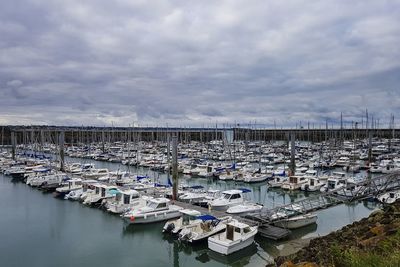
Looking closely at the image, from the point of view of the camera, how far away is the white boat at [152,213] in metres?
28.6

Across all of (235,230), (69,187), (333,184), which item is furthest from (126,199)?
(333,184)


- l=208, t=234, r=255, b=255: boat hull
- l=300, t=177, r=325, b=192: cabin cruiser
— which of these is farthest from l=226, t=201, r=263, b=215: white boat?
l=300, t=177, r=325, b=192: cabin cruiser

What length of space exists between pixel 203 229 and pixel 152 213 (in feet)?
19.7

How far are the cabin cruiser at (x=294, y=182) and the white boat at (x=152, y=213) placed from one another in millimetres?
19319

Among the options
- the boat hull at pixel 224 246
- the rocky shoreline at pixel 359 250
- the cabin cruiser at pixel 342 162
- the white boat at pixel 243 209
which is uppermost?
the rocky shoreline at pixel 359 250

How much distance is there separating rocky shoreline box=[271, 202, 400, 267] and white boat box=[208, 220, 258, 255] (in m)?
4.74

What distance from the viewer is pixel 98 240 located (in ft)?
86.7

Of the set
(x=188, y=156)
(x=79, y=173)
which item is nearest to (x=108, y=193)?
(x=79, y=173)

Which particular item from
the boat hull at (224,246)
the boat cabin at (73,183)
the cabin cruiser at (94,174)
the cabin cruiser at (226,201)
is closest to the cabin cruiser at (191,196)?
the cabin cruiser at (226,201)

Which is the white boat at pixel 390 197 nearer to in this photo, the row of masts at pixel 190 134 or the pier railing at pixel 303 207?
the pier railing at pixel 303 207

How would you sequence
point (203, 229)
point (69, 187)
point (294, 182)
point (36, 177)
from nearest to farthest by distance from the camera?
point (203, 229), point (69, 187), point (294, 182), point (36, 177)

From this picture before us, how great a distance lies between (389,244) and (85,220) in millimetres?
26839

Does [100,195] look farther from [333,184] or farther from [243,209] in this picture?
[333,184]

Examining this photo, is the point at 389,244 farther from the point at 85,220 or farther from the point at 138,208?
the point at 85,220
